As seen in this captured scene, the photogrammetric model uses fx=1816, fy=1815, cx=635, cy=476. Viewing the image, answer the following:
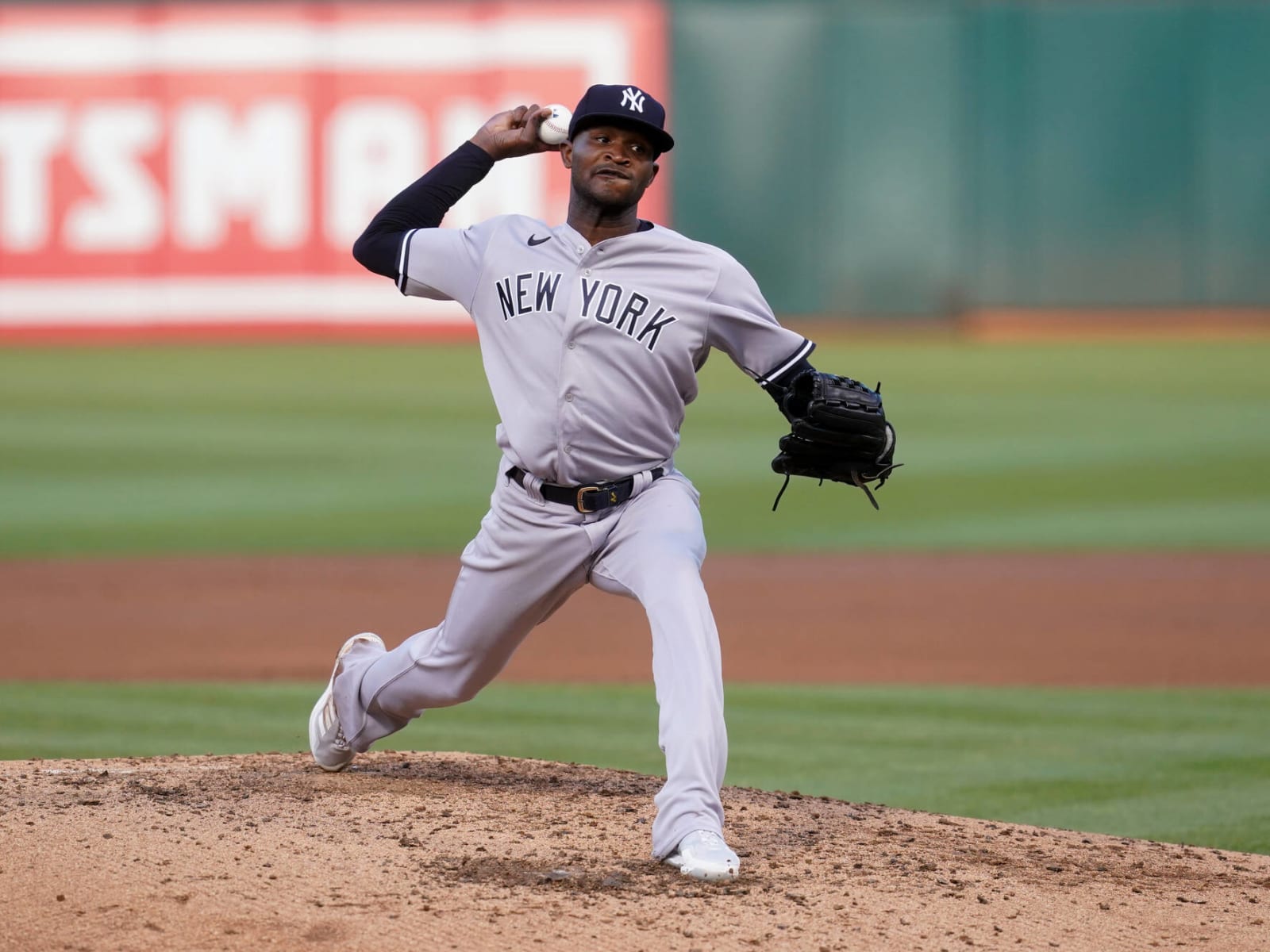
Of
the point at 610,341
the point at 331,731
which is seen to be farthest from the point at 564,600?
the point at 331,731

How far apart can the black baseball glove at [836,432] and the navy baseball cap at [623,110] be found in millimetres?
689

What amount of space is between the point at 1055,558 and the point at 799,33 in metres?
10.9

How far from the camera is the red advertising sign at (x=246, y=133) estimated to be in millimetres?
20594

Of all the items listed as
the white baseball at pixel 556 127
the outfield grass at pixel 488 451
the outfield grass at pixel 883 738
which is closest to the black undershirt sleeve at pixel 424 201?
the white baseball at pixel 556 127

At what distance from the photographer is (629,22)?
20672 millimetres

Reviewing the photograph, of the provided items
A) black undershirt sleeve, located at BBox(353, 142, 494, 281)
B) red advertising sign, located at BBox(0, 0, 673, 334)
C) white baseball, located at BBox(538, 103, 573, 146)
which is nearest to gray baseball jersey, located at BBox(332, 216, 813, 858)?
black undershirt sleeve, located at BBox(353, 142, 494, 281)

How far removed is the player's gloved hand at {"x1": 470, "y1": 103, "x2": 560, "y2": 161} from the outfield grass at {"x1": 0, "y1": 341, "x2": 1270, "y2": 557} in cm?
709

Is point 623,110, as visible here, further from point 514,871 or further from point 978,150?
point 978,150

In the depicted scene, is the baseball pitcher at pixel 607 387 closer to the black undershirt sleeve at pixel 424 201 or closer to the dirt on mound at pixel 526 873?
the black undershirt sleeve at pixel 424 201

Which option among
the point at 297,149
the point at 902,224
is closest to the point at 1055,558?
the point at 902,224

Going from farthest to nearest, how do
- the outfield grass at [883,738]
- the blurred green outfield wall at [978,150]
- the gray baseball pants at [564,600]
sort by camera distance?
the blurred green outfield wall at [978,150] → the outfield grass at [883,738] → the gray baseball pants at [564,600]

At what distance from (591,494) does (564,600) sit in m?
0.29

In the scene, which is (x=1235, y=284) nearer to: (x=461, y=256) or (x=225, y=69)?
(x=225, y=69)

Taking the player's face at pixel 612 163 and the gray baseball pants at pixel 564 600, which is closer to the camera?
the gray baseball pants at pixel 564 600
